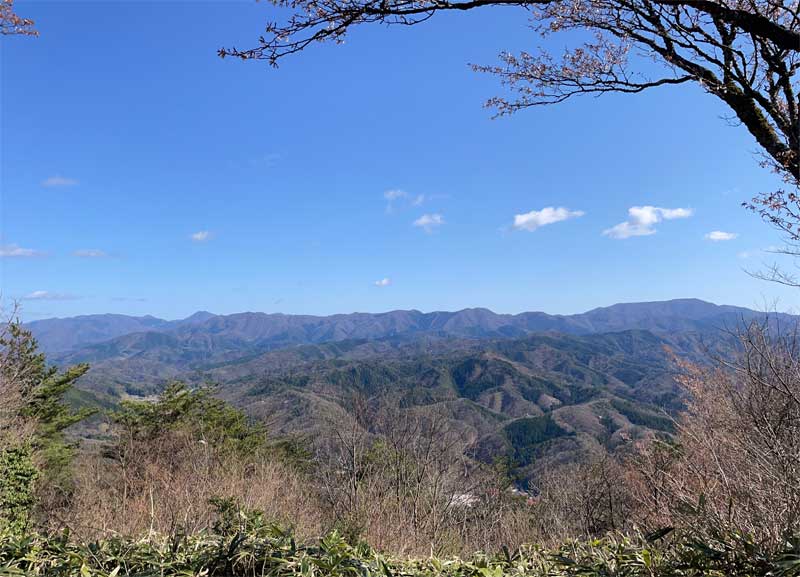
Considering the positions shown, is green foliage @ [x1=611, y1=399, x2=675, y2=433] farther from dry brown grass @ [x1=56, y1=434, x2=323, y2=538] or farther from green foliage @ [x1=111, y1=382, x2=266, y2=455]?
dry brown grass @ [x1=56, y1=434, x2=323, y2=538]

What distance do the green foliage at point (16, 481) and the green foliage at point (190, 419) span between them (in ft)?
19.8

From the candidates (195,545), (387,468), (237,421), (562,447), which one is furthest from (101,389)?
(195,545)

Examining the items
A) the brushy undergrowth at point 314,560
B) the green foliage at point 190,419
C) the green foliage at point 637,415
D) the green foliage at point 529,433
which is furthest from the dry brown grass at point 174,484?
the green foliage at point 637,415

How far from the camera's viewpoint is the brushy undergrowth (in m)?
1.24

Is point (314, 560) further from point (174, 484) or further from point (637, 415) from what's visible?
point (637, 415)

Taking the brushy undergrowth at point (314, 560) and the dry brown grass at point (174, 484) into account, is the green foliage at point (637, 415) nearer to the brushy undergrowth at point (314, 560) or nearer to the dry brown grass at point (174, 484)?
the dry brown grass at point (174, 484)

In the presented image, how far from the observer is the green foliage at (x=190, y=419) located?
59.5 ft

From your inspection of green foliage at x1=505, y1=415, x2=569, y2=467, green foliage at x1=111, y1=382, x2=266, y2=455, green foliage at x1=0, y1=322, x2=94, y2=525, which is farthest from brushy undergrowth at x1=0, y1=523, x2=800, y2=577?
green foliage at x1=505, y1=415, x2=569, y2=467

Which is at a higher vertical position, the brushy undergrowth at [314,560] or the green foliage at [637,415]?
the brushy undergrowth at [314,560]

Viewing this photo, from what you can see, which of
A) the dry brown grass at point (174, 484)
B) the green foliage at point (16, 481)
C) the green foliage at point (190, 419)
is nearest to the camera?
the green foliage at point (16, 481)

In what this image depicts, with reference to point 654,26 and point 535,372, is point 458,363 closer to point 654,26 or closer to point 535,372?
point 535,372

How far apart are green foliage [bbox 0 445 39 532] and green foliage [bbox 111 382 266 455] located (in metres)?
6.02

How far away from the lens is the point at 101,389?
159375 mm

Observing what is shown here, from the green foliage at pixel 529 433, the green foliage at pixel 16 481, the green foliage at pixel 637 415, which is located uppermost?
the green foliage at pixel 16 481
